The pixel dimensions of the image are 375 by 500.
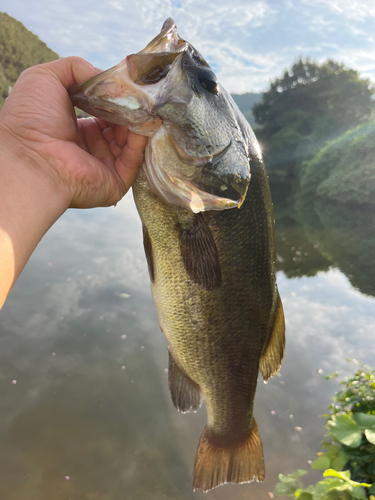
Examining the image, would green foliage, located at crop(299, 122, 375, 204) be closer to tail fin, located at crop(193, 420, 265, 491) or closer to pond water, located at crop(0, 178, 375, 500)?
pond water, located at crop(0, 178, 375, 500)

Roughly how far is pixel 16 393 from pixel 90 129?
3.35 m

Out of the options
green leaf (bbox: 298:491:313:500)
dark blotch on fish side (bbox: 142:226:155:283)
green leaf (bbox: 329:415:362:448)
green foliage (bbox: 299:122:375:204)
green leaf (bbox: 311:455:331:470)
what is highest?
green foliage (bbox: 299:122:375:204)

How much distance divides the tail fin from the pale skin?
164 cm

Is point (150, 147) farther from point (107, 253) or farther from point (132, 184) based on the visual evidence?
point (107, 253)

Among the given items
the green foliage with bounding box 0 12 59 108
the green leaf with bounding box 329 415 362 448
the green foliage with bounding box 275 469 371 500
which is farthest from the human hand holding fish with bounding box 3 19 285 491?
the green foliage with bounding box 0 12 59 108

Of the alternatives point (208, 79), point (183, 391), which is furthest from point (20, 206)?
point (183, 391)

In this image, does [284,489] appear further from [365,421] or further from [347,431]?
[365,421]

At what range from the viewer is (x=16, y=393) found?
3660mm

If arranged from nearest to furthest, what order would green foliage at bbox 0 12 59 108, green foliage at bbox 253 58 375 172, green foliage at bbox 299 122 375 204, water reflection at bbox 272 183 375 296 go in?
1. water reflection at bbox 272 183 375 296
2. green foliage at bbox 299 122 375 204
3. green foliage at bbox 0 12 59 108
4. green foliage at bbox 253 58 375 172

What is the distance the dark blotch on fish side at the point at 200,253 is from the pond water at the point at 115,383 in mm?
2642

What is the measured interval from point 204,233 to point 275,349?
0.89 m

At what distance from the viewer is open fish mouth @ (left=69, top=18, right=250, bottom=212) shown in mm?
1208

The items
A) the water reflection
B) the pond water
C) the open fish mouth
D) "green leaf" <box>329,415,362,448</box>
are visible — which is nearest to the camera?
→ the open fish mouth

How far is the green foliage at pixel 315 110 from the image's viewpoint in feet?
113
